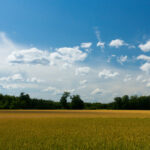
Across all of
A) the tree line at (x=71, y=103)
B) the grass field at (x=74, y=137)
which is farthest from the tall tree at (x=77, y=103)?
the grass field at (x=74, y=137)

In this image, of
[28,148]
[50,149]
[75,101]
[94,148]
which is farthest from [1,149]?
[75,101]

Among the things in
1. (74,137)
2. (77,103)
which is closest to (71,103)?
(77,103)

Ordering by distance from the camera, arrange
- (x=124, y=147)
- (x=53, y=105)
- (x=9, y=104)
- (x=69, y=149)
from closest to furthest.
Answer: (x=69, y=149) < (x=124, y=147) < (x=9, y=104) < (x=53, y=105)

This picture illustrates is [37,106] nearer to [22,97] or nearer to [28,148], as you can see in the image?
[22,97]

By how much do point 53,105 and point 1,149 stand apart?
120377 millimetres

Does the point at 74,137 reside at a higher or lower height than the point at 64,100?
lower

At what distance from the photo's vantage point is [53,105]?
5037 inches

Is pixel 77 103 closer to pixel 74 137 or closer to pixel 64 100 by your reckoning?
pixel 64 100

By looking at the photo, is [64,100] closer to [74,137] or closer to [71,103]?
[71,103]

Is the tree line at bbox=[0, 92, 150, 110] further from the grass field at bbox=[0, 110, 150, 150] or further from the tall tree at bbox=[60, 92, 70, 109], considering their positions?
the grass field at bbox=[0, 110, 150, 150]

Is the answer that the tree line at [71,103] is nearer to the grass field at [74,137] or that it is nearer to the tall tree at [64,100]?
the tall tree at [64,100]

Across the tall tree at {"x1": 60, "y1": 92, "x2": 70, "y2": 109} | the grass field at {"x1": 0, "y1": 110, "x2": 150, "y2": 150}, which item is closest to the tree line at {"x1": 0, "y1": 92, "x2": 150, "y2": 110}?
the tall tree at {"x1": 60, "y1": 92, "x2": 70, "y2": 109}

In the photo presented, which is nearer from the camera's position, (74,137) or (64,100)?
(74,137)

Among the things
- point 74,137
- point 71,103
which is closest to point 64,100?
point 71,103
